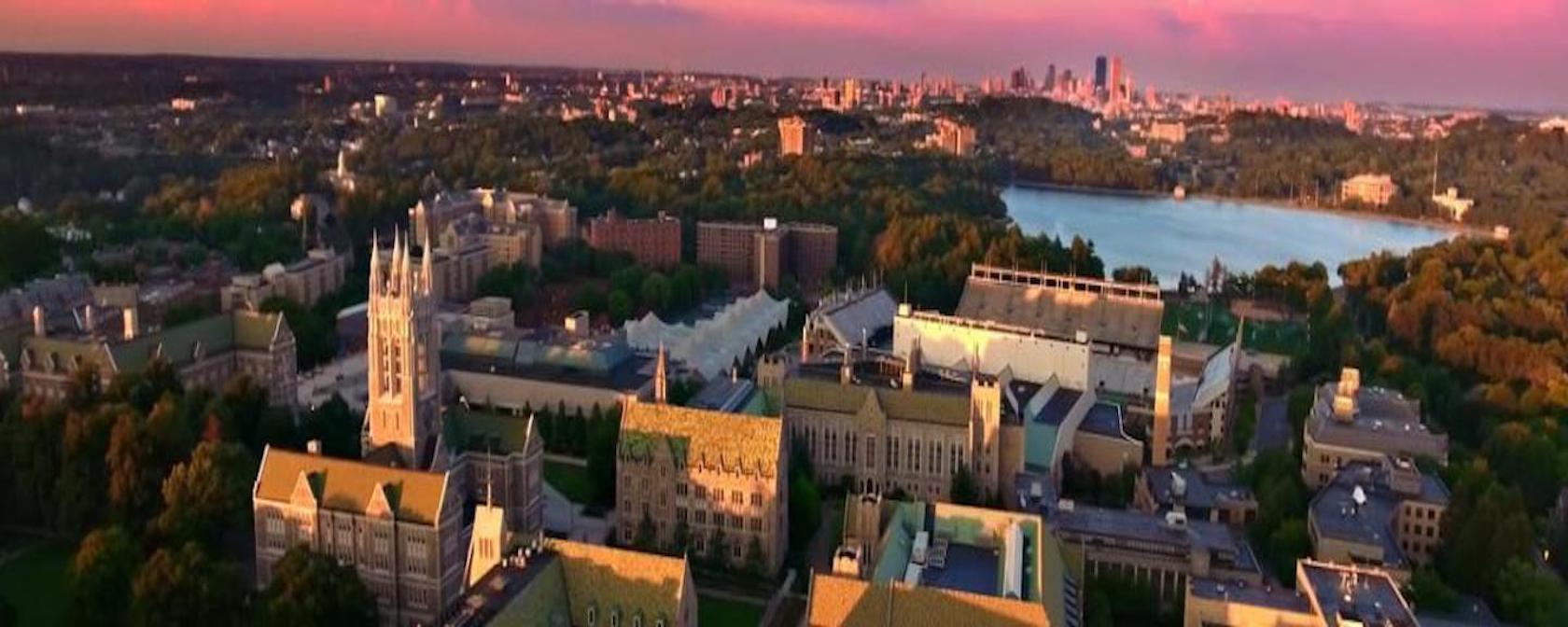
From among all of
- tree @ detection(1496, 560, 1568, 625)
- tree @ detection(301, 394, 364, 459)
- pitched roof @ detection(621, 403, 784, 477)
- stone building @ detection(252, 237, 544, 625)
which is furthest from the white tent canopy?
tree @ detection(1496, 560, 1568, 625)

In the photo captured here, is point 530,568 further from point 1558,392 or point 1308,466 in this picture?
point 1558,392

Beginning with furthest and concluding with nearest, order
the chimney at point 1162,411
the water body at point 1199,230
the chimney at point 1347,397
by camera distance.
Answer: the water body at point 1199,230 < the chimney at point 1347,397 < the chimney at point 1162,411

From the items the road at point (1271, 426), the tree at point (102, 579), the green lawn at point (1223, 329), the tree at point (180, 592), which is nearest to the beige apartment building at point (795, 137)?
the green lawn at point (1223, 329)

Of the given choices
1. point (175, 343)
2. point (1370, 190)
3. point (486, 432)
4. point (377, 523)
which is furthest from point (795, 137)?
point (377, 523)

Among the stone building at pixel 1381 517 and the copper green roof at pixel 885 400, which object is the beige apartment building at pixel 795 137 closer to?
the copper green roof at pixel 885 400

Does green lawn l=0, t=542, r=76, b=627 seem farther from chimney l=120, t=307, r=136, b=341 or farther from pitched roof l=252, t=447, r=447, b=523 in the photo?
chimney l=120, t=307, r=136, b=341

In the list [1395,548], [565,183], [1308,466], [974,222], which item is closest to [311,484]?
[1395,548]
